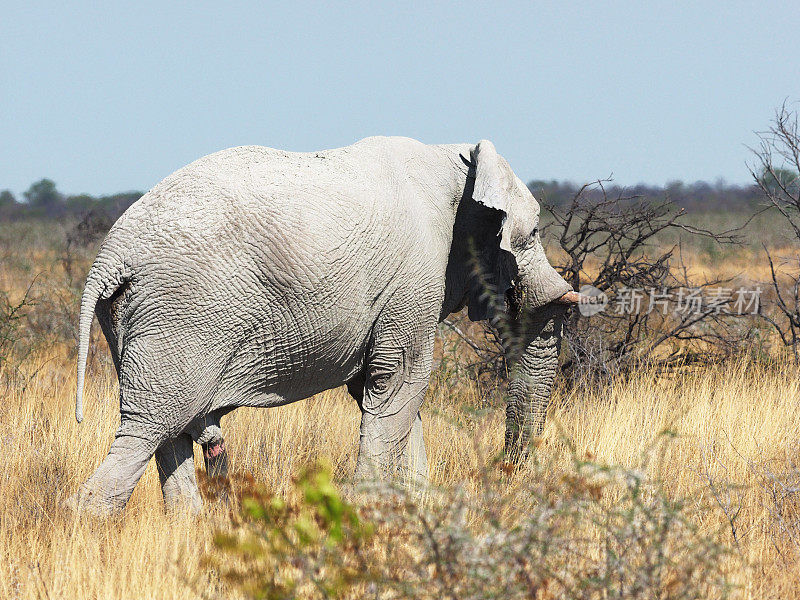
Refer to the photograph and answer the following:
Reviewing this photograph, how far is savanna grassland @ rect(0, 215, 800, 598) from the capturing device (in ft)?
9.50

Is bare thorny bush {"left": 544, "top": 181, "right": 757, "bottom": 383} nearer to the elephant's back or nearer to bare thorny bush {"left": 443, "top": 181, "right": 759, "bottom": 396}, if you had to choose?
bare thorny bush {"left": 443, "top": 181, "right": 759, "bottom": 396}

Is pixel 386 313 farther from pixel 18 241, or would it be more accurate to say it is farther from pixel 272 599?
pixel 18 241

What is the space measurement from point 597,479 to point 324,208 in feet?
7.21

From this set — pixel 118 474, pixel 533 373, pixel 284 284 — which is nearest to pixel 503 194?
pixel 533 373

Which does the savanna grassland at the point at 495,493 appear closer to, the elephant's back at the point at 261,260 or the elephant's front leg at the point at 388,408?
the elephant's front leg at the point at 388,408

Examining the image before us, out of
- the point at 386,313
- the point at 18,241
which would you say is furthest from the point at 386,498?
the point at 18,241

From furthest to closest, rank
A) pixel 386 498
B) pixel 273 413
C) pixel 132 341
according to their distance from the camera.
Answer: pixel 273 413 < pixel 386 498 < pixel 132 341

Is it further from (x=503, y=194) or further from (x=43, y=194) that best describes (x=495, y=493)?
(x=43, y=194)

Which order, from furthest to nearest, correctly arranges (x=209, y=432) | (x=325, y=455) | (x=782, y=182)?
(x=782, y=182)
(x=325, y=455)
(x=209, y=432)

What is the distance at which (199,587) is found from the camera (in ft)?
11.0

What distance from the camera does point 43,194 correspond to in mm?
72000

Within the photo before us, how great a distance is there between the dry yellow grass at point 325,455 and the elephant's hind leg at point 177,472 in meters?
0.11

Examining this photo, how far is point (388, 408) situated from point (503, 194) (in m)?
1.26

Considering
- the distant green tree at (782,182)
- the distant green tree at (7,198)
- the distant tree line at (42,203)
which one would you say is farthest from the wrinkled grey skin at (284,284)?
the distant green tree at (7,198)
